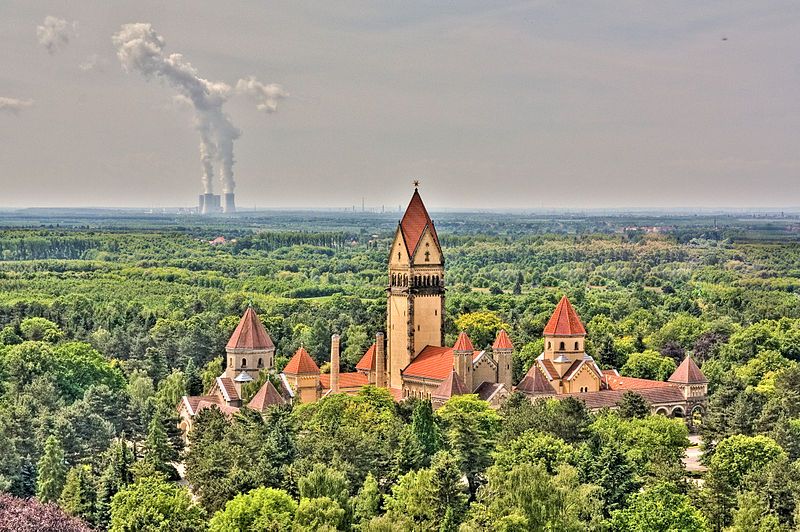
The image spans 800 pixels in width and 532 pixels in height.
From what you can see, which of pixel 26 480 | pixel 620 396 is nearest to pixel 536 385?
pixel 620 396

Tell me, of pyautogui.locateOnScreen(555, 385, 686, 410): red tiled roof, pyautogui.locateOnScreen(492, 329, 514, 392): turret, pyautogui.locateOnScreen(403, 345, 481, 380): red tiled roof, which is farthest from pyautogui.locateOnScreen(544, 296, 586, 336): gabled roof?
pyautogui.locateOnScreen(403, 345, 481, 380): red tiled roof

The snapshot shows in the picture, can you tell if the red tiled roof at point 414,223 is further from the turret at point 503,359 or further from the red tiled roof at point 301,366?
the red tiled roof at point 301,366

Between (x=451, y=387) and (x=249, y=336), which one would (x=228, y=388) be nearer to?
(x=249, y=336)

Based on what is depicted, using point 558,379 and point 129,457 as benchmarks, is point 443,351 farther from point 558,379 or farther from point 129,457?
point 129,457

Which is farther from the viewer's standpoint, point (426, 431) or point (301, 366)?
point (301, 366)

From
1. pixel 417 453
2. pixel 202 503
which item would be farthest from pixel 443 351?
pixel 202 503

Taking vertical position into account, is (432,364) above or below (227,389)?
above

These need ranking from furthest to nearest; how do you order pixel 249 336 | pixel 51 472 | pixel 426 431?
pixel 249 336, pixel 426 431, pixel 51 472

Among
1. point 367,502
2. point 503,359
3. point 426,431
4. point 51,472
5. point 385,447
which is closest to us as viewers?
point 367,502
